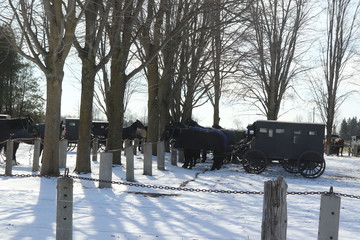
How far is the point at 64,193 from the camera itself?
5.36m

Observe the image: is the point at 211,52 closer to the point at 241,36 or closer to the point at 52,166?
the point at 241,36

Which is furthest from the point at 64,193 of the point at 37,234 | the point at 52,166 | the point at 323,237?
the point at 52,166

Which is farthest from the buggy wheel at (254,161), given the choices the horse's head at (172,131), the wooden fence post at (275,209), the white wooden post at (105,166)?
the wooden fence post at (275,209)

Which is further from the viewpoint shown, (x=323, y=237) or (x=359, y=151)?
(x=359, y=151)

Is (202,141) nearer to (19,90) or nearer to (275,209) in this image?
(275,209)

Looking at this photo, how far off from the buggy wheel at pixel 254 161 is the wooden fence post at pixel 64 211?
12.1 metres

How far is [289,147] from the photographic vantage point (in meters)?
16.8

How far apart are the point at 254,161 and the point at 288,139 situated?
138 centimetres

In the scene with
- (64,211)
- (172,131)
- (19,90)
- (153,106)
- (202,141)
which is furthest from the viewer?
(19,90)

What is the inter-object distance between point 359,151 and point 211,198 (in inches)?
1345

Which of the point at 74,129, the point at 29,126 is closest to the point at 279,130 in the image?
the point at 29,126

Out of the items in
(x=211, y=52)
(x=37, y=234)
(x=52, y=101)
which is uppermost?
(x=211, y=52)

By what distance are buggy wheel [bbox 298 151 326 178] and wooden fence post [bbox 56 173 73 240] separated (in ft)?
40.6

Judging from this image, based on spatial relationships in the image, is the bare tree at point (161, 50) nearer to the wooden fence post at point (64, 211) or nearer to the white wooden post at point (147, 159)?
the white wooden post at point (147, 159)
